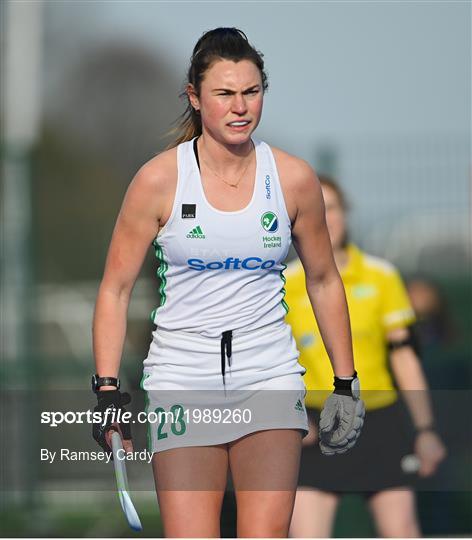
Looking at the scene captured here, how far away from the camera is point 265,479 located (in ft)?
14.2

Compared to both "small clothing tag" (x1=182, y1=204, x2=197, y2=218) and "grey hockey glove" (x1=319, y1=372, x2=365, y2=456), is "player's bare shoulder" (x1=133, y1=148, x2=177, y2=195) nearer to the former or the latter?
"small clothing tag" (x1=182, y1=204, x2=197, y2=218)

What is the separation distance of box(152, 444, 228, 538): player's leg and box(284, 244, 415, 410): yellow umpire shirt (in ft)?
6.16

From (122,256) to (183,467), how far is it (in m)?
0.74

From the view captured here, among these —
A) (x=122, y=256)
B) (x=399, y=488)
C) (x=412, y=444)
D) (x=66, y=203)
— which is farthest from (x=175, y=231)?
(x=66, y=203)

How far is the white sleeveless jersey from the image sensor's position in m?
4.29

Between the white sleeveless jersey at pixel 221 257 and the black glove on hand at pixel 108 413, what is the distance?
11.7 inches

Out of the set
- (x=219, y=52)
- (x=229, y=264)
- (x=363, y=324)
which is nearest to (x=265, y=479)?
(x=229, y=264)

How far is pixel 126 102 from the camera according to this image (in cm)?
2984

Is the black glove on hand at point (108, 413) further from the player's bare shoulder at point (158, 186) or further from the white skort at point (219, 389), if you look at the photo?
the player's bare shoulder at point (158, 186)

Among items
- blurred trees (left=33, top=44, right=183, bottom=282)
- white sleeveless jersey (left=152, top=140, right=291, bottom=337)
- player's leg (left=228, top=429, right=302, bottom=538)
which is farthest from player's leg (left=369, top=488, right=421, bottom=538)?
blurred trees (left=33, top=44, right=183, bottom=282)

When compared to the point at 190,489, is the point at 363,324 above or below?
above

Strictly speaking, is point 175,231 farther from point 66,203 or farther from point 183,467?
point 66,203

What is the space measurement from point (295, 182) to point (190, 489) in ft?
3.59

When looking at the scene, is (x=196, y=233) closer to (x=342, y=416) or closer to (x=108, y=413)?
(x=108, y=413)
